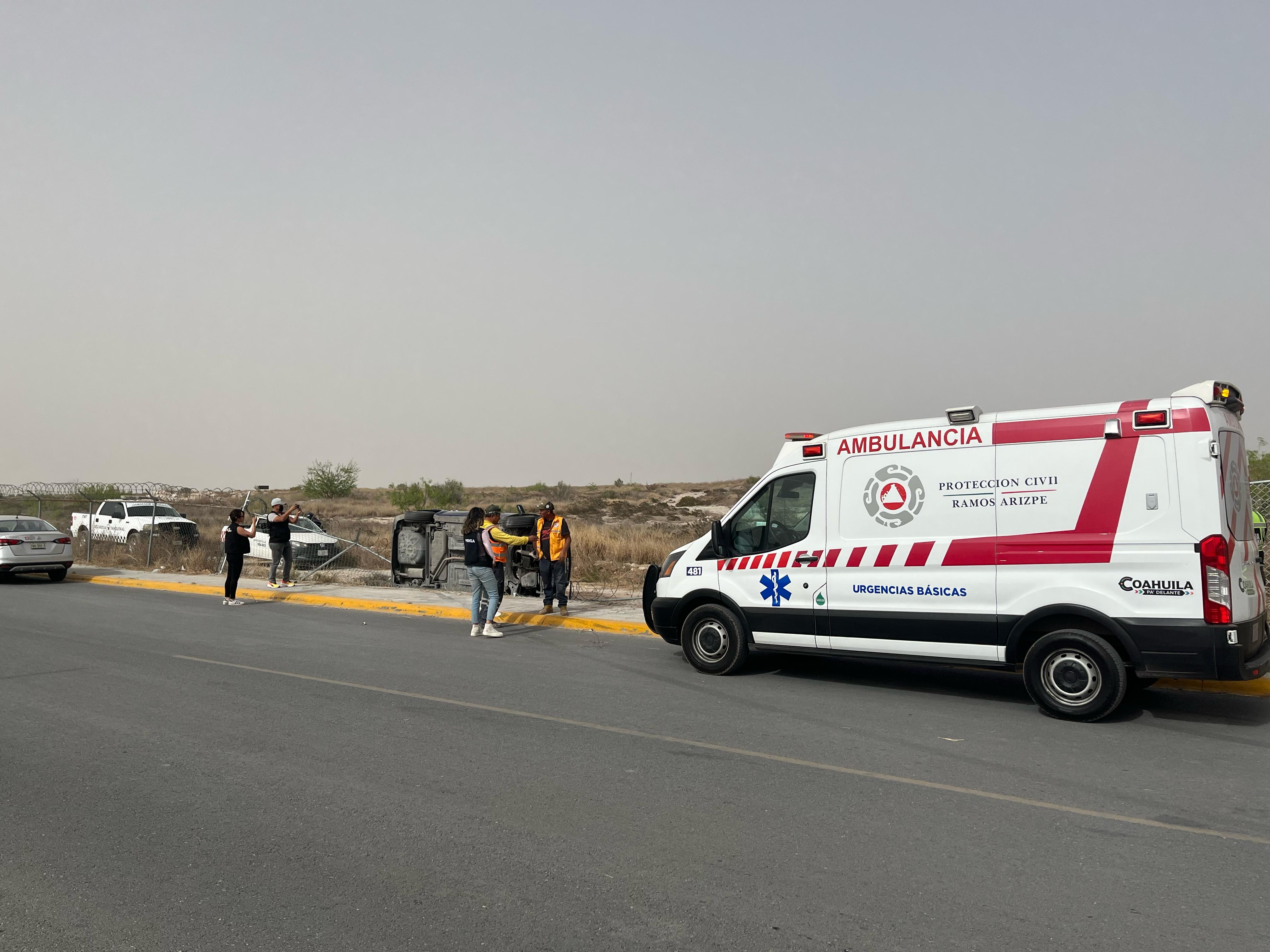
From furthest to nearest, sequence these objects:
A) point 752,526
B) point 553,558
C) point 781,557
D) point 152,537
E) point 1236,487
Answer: point 152,537 → point 553,558 → point 752,526 → point 781,557 → point 1236,487

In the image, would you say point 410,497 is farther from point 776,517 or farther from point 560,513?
point 776,517

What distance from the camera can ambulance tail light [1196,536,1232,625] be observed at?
7.02 m

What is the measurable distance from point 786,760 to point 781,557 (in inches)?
122

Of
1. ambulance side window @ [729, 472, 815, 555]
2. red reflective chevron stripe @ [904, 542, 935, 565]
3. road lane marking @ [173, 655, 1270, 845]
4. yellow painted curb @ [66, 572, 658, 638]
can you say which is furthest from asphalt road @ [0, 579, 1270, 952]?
yellow painted curb @ [66, 572, 658, 638]

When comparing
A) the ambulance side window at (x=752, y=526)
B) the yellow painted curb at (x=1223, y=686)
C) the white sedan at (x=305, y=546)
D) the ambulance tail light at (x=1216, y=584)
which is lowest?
the yellow painted curb at (x=1223, y=686)

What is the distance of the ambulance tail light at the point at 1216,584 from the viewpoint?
23.0 ft

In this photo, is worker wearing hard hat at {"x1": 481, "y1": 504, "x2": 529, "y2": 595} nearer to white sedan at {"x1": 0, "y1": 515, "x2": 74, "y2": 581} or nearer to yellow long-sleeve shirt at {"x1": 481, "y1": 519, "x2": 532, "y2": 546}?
yellow long-sleeve shirt at {"x1": 481, "y1": 519, "x2": 532, "y2": 546}

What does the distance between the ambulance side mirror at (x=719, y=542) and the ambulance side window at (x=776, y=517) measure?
78mm

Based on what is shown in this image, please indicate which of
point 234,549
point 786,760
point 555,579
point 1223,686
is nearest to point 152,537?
point 234,549

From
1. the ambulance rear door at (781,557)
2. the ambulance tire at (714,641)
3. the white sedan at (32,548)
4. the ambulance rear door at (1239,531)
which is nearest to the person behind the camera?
the ambulance rear door at (1239,531)

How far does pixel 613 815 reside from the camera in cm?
524

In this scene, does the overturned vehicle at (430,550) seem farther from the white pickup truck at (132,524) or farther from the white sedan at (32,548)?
the white pickup truck at (132,524)

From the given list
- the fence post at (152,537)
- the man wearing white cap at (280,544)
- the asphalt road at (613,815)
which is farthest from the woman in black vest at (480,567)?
the fence post at (152,537)

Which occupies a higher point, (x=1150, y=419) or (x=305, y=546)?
(x=1150, y=419)
